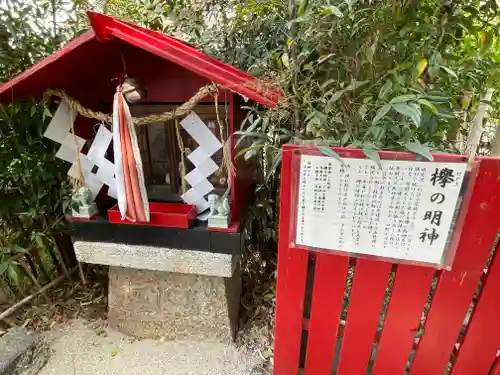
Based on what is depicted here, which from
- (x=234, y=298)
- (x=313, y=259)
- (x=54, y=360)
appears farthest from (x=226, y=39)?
(x=54, y=360)

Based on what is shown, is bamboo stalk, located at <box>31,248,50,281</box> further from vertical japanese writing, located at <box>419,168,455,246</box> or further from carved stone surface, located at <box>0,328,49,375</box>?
vertical japanese writing, located at <box>419,168,455,246</box>

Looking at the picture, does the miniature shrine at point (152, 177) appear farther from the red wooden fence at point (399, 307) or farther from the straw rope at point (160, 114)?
the red wooden fence at point (399, 307)

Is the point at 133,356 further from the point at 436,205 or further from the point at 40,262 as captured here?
the point at 436,205

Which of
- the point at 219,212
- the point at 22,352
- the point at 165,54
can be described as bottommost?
the point at 22,352

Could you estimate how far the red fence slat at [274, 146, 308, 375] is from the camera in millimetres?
1434

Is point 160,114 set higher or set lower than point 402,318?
higher

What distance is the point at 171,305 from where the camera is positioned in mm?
2262

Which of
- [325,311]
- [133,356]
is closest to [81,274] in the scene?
[133,356]

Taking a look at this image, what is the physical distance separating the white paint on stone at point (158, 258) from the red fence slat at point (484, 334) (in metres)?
1.25

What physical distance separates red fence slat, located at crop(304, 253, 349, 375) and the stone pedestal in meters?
0.59

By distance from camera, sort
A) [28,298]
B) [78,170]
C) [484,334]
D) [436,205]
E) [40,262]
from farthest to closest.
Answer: [40,262]
[28,298]
[78,170]
[484,334]
[436,205]

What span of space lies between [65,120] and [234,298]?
1694 millimetres

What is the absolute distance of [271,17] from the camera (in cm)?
182

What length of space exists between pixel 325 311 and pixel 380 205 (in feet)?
2.20
